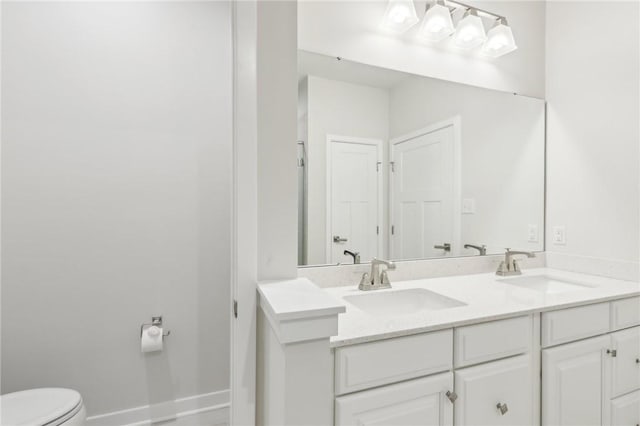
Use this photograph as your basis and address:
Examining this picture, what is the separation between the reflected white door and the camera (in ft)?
4.95

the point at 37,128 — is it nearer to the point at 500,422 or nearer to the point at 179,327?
the point at 179,327

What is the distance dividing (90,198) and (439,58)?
195cm

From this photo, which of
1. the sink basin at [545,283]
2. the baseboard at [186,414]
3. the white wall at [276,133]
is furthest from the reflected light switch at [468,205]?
the baseboard at [186,414]

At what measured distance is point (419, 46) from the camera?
5.61 feet

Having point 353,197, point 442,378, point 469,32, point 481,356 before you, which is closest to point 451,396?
point 442,378

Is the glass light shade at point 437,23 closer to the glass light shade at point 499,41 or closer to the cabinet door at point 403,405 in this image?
the glass light shade at point 499,41

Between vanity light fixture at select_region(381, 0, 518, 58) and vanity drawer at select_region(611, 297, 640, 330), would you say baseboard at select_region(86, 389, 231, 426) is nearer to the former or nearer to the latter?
vanity drawer at select_region(611, 297, 640, 330)

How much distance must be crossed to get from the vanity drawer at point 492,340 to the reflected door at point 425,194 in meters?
0.59

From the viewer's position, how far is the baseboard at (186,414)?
64.0 inches

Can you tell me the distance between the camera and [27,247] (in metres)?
1.49

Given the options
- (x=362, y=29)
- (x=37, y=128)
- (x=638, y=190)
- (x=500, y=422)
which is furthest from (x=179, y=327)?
(x=638, y=190)

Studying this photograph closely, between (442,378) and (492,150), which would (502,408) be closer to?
(442,378)

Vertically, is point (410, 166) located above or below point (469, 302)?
above

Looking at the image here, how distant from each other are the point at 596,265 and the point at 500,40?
131 centimetres
